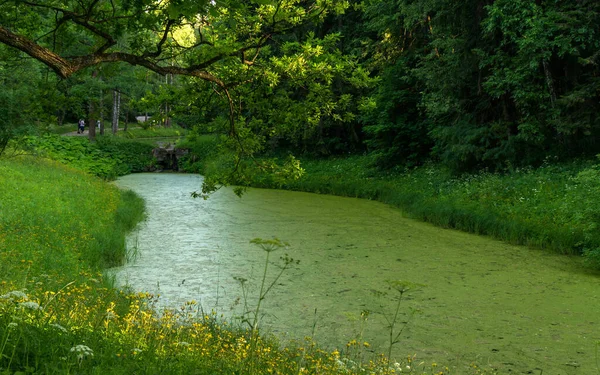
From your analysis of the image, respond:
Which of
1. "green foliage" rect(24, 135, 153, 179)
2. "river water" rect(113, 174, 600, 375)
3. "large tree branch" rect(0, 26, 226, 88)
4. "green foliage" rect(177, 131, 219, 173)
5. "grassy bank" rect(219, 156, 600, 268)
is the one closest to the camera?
"large tree branch" rect(0, 26, 226, 88)

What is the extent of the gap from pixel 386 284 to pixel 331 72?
136 inches

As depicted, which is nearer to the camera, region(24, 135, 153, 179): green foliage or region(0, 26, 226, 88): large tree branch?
region(0, 26, 226, 88): large tree branch

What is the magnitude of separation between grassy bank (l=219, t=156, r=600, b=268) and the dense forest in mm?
863

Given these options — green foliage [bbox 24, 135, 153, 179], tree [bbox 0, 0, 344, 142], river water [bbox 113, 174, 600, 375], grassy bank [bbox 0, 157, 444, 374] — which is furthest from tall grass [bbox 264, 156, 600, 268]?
green foliage [bbox 24, 135, 153, 179]

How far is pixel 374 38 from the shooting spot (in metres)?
25.8

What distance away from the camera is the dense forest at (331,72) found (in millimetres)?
5434

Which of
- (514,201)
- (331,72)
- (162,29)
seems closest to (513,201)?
(514,201)

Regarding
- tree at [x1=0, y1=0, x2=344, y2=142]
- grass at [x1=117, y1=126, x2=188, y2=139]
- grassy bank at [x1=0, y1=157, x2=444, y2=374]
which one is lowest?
grassy bank at [x1=0, y1=157, x2=444, y2=374]

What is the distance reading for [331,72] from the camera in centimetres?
608

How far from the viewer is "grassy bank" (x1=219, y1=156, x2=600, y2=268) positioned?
32.1 ft

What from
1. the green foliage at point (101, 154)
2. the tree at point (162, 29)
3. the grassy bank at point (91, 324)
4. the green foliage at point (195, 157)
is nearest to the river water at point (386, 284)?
the grassy bank at point (91, 324)

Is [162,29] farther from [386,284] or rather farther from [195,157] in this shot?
[195,157]

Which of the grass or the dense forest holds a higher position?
the dense forest

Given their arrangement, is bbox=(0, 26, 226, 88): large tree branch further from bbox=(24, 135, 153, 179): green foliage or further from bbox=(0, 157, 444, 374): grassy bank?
bbox=(24, 135, 153, 179): green foliage
